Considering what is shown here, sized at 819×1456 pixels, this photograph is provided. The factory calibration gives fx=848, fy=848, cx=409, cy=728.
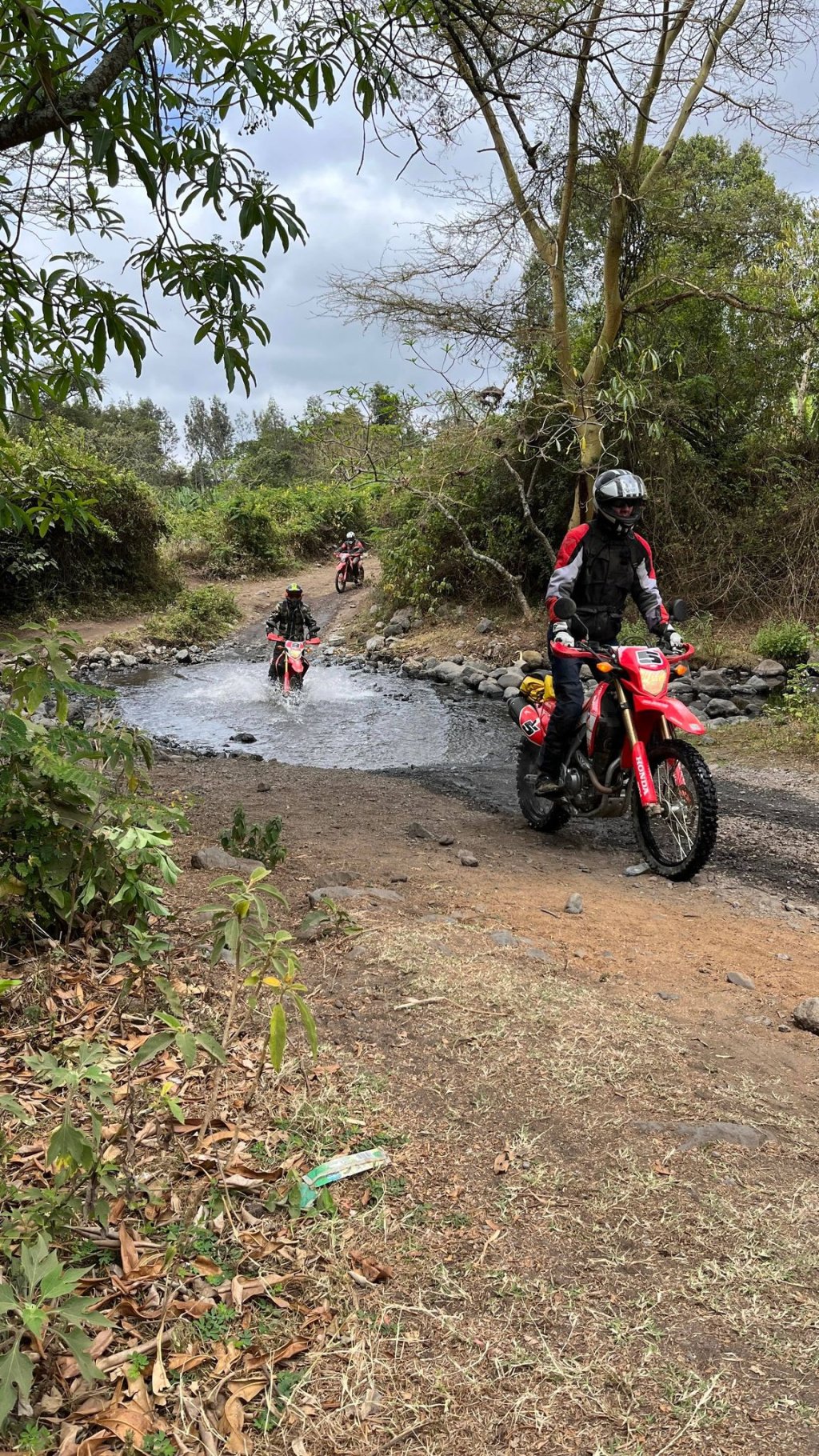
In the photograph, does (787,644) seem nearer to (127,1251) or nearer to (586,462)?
(586,462)

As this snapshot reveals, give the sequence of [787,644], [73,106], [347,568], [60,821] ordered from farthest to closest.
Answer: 1. [347,568]
2. [787,644]
3. [60,821]
4. [73,106]

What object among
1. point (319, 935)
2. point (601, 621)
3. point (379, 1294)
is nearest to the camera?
point (379, 1294)

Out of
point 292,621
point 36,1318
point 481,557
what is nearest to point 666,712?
point 36,1318

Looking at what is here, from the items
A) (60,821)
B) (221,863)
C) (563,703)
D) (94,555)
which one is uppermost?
(94,555)

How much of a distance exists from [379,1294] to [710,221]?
13.9 meters

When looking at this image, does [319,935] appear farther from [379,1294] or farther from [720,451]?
[720,451]

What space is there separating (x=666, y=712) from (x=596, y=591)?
1.02 metres

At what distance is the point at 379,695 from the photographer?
1223 centimetres

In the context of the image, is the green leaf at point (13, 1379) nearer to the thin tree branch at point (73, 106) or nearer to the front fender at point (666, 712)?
the thin tree branch at point (73, 106)

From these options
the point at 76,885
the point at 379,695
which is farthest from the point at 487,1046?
the point at 379,695

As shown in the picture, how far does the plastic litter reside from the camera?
190cm

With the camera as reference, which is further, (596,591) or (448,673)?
(448,673)

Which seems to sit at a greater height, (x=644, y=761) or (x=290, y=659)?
(x=644, y=761)

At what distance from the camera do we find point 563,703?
5.18 meters
